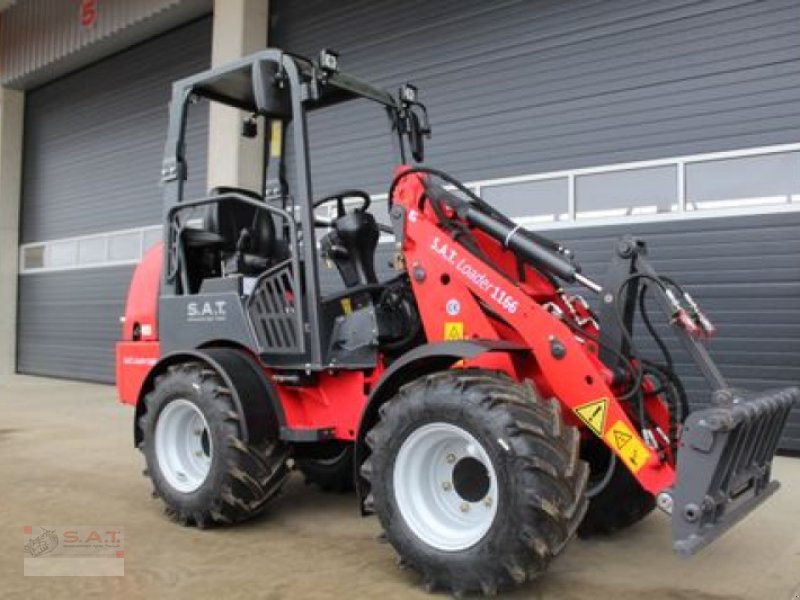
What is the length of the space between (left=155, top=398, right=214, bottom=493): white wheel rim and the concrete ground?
319mm

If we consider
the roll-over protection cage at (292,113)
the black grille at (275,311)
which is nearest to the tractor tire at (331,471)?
the black grille at (275,311)

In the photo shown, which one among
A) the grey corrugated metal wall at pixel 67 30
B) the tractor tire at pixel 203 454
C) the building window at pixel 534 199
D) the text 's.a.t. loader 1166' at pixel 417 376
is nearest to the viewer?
the text 's.a.t. loader 1166' at pixel 417 376

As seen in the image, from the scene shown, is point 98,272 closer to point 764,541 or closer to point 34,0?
point 34,0

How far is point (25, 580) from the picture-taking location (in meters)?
3.86

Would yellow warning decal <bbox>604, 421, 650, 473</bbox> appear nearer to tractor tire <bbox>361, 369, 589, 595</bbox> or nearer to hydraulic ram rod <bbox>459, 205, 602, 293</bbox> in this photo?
tractor tire <bbox>361, 369, 589, 595</bbox>

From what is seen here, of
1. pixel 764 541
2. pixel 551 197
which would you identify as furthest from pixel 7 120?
pixel 764 541

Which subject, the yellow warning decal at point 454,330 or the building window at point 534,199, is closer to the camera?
the yellow warning decal at point 454,330

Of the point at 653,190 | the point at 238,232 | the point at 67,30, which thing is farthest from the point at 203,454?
the point at 67,30

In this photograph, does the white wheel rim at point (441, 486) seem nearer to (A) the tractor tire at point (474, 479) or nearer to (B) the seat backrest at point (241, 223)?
(A) the tractor tire at point (474, 479)

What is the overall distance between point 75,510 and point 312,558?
1947mm

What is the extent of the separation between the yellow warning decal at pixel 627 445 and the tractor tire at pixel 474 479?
0.22 meters

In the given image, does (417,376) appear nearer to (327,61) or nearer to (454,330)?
(454,330)

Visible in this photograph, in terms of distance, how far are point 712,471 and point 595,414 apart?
2.06ft

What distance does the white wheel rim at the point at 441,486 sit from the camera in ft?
12.1
